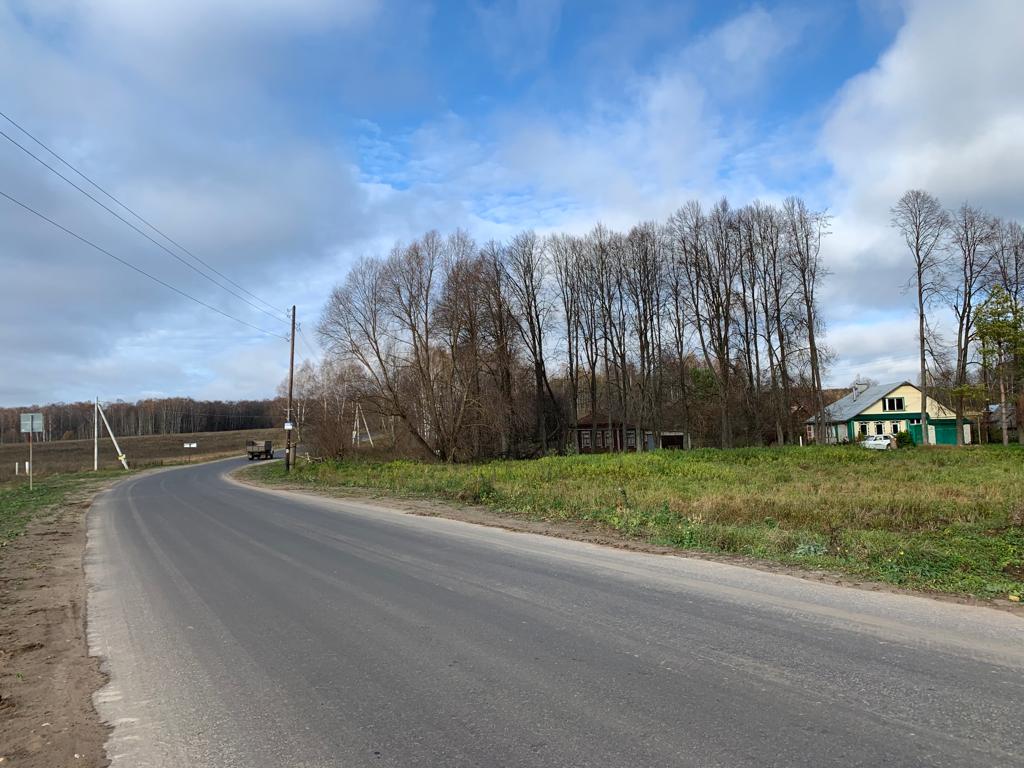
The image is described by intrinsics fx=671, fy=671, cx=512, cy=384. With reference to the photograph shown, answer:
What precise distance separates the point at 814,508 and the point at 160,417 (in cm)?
16723

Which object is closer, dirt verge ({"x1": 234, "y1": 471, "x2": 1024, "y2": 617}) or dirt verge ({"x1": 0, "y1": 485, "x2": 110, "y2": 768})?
dirt verge ({"x1": 0, "y1": 485, "x2": 110, "y2": 768})

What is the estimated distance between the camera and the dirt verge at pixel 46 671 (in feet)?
13.8

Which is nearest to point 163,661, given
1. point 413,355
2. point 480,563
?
point 480,563

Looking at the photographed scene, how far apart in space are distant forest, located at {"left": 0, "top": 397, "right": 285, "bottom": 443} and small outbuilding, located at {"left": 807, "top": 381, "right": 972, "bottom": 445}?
111m

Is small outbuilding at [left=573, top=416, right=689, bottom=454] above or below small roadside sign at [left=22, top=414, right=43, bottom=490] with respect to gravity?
below

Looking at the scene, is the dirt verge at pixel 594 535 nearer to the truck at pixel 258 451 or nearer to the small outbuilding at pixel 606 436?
the small outbuilding at pixel 606 436

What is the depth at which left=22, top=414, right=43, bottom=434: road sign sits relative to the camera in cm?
3350

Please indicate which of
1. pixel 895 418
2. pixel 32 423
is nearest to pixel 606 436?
pixel 895 418

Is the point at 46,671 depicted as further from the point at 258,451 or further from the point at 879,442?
the point at 258,451

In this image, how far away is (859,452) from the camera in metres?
36.9

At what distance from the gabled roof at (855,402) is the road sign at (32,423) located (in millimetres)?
63135

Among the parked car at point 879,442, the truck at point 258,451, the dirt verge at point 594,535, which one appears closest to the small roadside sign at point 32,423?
the dirt verge at point 594,535

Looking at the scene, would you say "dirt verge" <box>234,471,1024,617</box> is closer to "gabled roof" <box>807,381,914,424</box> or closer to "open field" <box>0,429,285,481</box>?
"open field" <box>0,429,285,481</box>

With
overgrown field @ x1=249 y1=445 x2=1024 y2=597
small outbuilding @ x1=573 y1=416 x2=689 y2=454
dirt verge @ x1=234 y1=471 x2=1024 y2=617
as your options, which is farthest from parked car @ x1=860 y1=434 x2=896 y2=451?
dirt verge @ x1=234 y1=471 x2=1024 y2=617
